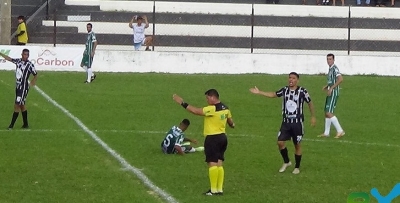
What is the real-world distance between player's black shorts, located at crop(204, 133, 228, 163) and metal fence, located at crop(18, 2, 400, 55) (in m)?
24.9

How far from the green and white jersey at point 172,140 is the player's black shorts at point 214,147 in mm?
3869

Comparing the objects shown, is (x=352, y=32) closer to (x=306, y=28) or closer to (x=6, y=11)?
(x=306, y=28)

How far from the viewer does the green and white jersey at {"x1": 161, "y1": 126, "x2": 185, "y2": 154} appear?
58.1ft

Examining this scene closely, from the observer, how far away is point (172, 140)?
17703 millimetres

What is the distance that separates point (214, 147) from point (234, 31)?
2687 cm

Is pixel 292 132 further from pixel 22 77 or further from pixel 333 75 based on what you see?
pixel 22 77

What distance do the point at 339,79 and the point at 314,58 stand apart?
14462 mm

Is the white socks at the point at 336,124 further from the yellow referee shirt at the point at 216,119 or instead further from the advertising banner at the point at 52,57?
the advertising banner at the point at 52,57

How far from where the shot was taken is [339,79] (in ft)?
68.0

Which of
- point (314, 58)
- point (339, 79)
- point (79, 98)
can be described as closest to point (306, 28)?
point (314, 58)

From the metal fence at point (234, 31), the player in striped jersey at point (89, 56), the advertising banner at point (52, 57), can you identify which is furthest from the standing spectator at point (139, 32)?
the player in striped jersey at point (89, 56)

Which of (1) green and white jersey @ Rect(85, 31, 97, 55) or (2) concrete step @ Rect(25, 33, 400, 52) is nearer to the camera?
(1) green and white jersey @ Rect(85, 31, 97, 55)

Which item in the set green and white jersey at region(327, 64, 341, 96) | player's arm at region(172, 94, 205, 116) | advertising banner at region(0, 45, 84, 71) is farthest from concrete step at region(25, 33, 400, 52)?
player's arm at region(172, 94, 205, 116)

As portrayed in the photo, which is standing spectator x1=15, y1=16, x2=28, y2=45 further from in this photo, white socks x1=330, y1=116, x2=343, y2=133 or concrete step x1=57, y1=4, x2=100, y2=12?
white socks x1=330, y1=116, x2=343, y2=133
